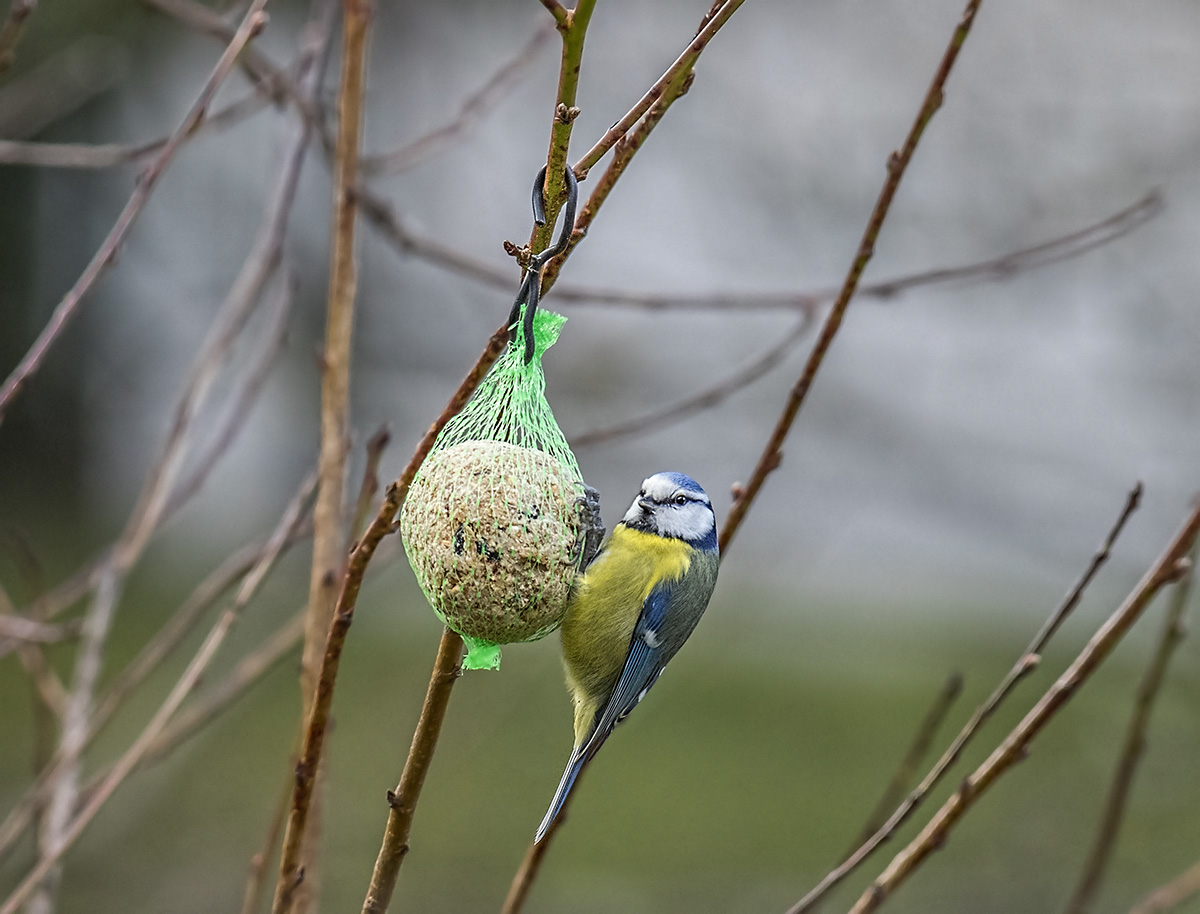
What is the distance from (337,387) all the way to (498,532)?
35 centimetres

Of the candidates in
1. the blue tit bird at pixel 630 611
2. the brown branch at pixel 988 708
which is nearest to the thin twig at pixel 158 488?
the blue tit bird at pixel 630 611

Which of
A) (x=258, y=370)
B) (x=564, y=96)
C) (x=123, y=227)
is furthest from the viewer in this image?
(x=258, y=370)

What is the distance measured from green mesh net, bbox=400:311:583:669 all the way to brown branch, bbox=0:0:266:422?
0.40 meters

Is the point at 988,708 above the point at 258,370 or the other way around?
the other way around

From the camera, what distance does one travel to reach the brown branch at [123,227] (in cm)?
124

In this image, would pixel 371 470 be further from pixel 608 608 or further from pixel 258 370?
pixel 258 370

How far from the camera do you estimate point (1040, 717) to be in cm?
117

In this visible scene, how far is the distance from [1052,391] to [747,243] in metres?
1.62

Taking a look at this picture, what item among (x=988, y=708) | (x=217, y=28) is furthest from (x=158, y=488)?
(x=988, y=708)

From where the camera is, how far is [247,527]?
7.87 m

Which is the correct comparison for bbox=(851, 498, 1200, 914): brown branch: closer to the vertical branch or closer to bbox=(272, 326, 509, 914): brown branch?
bbox=(272, 326, 509, 914): brown branch

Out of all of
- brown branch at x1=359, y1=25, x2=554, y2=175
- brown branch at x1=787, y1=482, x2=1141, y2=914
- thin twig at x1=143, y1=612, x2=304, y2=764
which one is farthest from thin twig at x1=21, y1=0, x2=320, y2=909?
brown branch at x1=787, y1=482, x2=1141, y2=914

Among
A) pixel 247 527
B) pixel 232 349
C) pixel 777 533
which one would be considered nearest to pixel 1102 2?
pixel 777 533

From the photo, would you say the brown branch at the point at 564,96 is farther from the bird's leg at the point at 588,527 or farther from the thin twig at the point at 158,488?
the thin twig at the point at 158,488
